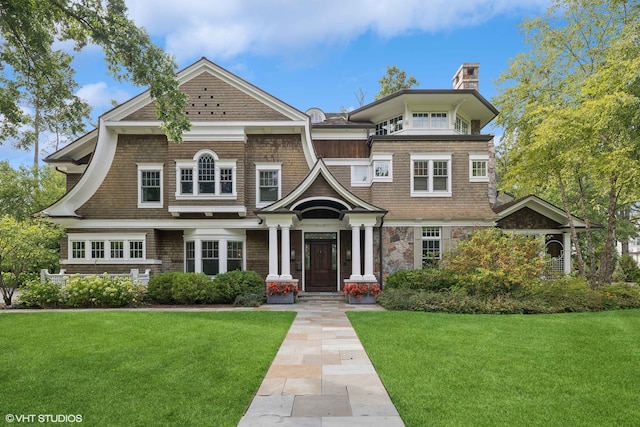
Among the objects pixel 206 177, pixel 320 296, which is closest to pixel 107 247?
pixel 206 177

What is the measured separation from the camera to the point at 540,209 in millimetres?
17578

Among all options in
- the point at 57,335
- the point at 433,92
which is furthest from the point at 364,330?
the point at 433,92

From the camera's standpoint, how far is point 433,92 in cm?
1600

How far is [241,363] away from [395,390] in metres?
2.49

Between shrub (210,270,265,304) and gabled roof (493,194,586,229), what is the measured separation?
34.9 ft

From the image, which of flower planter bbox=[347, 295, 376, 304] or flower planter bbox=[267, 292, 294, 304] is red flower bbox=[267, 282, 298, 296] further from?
flower planter bbox=[347, 295, 376, 304]

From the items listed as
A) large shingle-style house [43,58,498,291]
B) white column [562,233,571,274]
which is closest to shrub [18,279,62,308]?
large shingle-style house [43,58,498,291]

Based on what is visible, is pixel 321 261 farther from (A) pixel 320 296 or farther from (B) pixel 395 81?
(B) pixel 395 81

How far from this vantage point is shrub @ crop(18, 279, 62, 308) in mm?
13031

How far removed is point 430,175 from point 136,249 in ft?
39.2

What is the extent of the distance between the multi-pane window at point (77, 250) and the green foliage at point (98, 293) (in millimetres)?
2398

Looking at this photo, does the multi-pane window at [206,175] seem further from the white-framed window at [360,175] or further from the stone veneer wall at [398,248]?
the stone veneer wall at [398,248]

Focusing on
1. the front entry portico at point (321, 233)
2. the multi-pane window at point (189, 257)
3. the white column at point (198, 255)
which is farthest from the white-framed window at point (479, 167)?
the multi-pane window at point (189, 257)

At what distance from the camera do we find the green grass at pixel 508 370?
4320 mm
